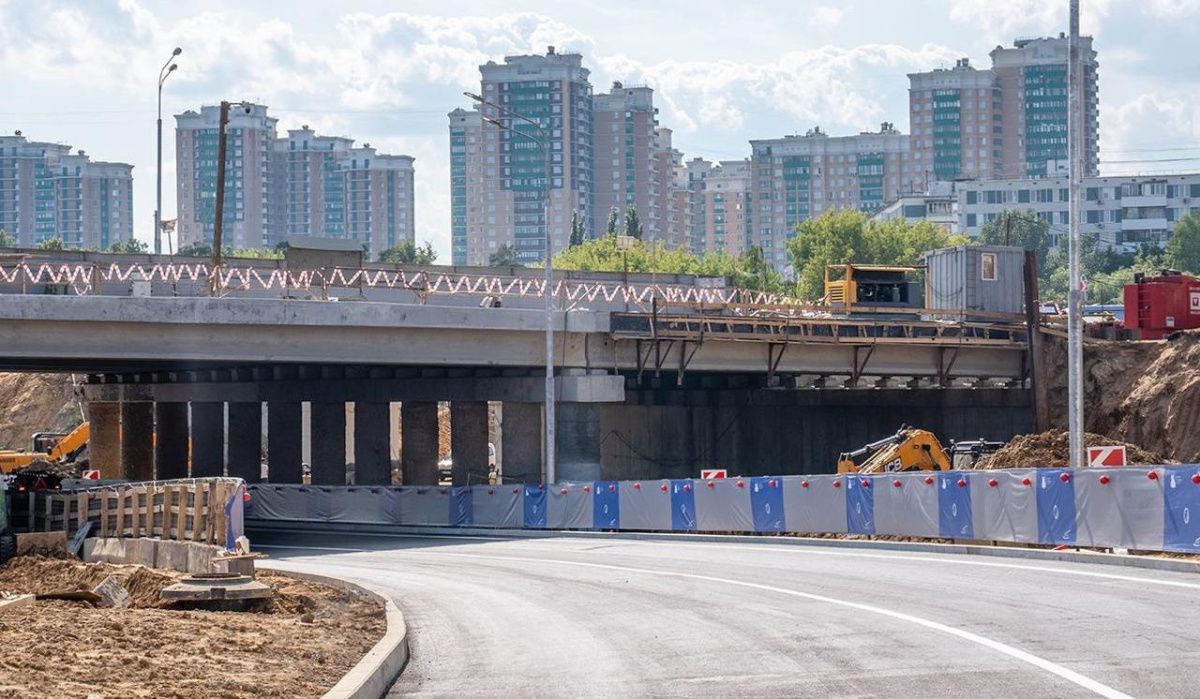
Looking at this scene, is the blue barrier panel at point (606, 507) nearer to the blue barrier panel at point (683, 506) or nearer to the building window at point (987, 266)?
the blue barrier panel at point (683, 506)

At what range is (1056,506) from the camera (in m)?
27.4

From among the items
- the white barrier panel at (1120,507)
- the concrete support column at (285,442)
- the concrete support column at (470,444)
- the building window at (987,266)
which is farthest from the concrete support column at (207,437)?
the white barrier panel at (1120,507)

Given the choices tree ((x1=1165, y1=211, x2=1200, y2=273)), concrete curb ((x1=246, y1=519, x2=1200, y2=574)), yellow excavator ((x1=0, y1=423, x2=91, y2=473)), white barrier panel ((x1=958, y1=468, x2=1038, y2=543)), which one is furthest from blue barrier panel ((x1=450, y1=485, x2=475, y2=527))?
tree ((x1=1165, y1=211, x2=1200, y2=273))

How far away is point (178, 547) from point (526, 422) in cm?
2596

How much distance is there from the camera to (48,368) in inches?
2480

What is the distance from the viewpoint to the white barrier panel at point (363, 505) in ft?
171

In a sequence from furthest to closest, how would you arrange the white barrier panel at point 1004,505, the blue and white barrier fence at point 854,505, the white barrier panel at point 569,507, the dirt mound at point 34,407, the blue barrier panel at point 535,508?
the dirt mound at point 34,407, the blue barrier panel at point 535,508, the white barrier panel at point 569,507, the white barrier panel at point 1004,505, the blue and white barrier fence at point 854,505

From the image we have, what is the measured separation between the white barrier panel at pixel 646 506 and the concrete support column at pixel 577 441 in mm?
8673

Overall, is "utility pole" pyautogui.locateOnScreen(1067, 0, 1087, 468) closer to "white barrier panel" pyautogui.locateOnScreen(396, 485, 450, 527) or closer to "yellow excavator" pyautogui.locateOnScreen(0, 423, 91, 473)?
"white barrier panel" pyautogui.locateOnScreen(396, 485, 450, 527)

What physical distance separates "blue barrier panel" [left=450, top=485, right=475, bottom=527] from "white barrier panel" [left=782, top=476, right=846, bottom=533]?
14961 millimetres

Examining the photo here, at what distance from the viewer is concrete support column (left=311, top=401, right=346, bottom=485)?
64.7 meters

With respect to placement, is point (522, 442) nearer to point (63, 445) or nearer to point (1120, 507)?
point (63, 445)

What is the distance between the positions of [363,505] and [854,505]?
23.4 metres

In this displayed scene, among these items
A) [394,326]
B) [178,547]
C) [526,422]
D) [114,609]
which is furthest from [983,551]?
[526,422]
